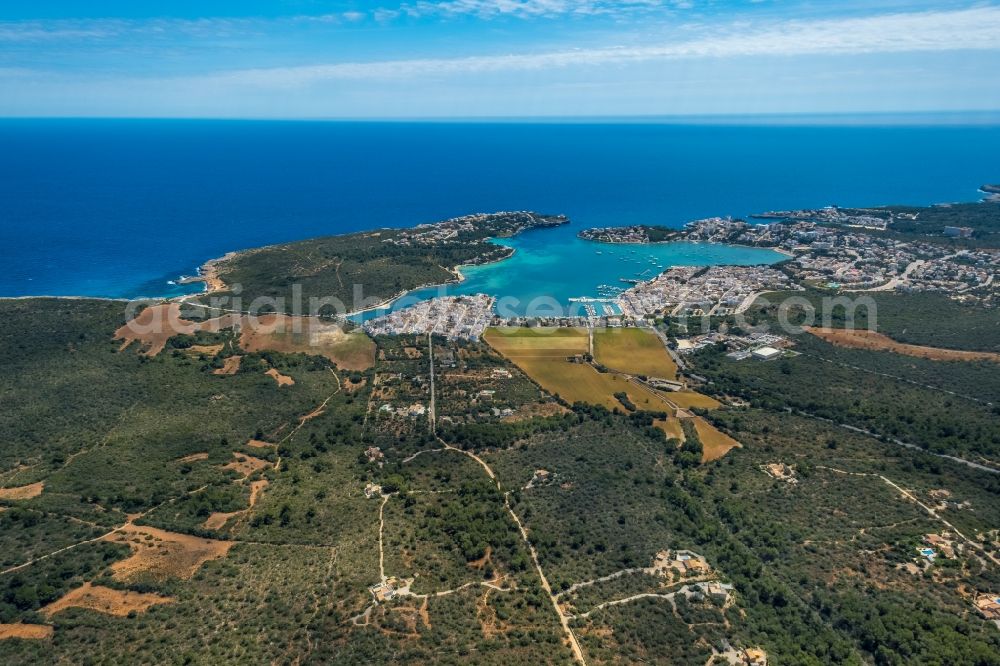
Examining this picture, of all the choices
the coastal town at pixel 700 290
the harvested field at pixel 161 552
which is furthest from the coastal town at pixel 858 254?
the harvested field at pixel 161 552

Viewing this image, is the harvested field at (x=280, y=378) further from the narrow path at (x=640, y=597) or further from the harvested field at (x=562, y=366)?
the narrow path at (x=640, y=597)

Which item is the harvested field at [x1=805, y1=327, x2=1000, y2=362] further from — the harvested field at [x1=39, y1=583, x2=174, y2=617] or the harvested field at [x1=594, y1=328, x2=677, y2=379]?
the harvested field at [x1=39, y1=583, x2=174, y2=617]

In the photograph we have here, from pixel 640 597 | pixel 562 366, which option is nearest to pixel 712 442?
pixel 562 366

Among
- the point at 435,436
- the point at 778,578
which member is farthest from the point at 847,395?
the point at 435,436

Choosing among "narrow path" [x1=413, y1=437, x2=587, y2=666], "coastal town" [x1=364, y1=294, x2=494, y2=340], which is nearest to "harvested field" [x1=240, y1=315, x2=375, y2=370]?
"coastal town" [x1=364, y1=294, x2=494, y2=340]

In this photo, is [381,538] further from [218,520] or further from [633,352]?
[633,352]

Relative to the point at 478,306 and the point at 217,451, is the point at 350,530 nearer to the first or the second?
the point at 217,451
